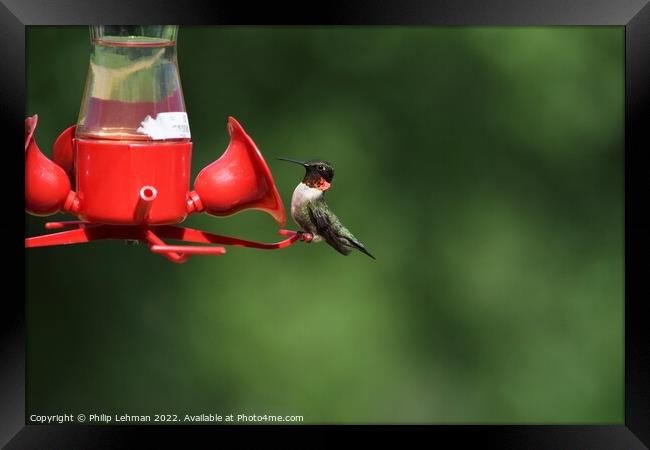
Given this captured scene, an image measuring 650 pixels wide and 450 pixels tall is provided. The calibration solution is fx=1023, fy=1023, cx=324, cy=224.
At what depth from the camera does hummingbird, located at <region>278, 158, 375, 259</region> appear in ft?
10.3

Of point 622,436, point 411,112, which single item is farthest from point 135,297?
point 622,436

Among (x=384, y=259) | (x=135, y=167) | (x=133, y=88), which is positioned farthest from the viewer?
(x=384, y=259)

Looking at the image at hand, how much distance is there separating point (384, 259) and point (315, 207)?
2654 mm

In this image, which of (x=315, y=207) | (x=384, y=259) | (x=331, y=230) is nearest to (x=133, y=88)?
(x=315, y=207)

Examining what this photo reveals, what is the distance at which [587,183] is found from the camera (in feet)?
19.9

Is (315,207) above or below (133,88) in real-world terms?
below

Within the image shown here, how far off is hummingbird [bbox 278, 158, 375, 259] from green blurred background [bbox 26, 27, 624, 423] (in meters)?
2.12

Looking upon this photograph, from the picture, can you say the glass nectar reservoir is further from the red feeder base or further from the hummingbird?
the hummingbird

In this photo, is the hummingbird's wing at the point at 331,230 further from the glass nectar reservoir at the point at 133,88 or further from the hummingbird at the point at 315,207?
the glass nectar reservoir at the point at 133,88

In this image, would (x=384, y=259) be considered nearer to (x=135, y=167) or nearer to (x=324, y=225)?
(x=324, y=225)

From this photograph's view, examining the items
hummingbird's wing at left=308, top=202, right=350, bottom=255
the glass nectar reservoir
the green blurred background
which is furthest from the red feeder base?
the green blurred background

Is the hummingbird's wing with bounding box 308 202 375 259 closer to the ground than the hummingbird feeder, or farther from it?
closer to the ground

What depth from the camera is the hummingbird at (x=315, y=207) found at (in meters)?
3.15

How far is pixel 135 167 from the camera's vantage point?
2605mm
